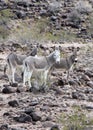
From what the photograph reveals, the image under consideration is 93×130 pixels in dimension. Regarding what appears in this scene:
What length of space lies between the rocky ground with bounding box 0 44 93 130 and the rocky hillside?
1620 cm

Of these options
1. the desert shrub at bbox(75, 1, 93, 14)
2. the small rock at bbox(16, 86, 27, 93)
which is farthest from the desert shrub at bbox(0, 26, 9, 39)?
the small rock at bbox(16, 86, 27, 93)

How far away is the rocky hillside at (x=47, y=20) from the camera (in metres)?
35.1

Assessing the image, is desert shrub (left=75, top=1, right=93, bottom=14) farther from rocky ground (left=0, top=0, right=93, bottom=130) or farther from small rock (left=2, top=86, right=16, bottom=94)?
small rock (left=2, top=86, right=16, bottom=94)

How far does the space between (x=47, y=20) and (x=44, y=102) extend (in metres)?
26.4

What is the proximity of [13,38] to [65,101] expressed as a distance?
19.6m

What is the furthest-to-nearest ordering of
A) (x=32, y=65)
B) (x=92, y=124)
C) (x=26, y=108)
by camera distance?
(x=32, y=65) → (x=26, y=108) → (x=92, y=124)

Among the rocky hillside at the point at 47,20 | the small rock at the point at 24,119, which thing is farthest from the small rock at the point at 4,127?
the rocky hillside at the point at 47,20

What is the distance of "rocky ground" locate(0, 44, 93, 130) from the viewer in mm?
11711

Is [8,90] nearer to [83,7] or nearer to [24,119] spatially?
[24,119]

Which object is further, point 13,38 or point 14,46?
point 13,38

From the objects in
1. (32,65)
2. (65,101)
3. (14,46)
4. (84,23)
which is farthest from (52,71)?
(84,23)

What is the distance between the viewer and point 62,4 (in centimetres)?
4347

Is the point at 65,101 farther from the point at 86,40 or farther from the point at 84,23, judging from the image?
the point at 84,23

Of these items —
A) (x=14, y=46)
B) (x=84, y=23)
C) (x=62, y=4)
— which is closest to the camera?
(x=14, y=46)
